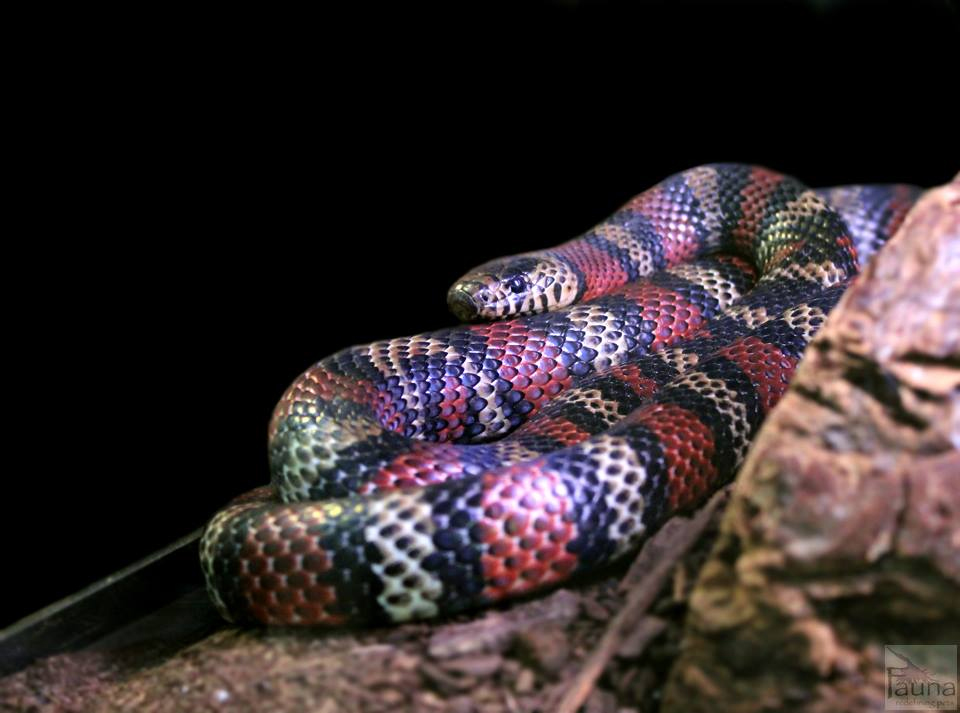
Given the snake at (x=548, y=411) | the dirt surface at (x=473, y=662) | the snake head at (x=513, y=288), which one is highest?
the snake head at (x=513, y=288)

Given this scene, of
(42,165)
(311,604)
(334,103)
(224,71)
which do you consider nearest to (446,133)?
(334,103)

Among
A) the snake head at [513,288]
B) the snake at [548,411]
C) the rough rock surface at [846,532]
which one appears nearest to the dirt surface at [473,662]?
the snake at [548,411]

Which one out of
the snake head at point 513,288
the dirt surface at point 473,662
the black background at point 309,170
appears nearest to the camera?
the dirt surface at point 473,662

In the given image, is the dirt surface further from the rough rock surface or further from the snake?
the rough rock surface

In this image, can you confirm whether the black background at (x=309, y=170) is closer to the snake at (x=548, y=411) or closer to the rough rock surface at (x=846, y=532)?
the snake at (x=548, y=411)

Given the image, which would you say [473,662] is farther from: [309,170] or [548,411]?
[309,170]

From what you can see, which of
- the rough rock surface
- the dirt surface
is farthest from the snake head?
the rough rock surface

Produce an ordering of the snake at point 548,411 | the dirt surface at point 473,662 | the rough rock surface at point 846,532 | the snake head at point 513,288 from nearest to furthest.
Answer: the rough rock surface at point 846,532, the dirt surface at point 473,662, the snake at point 548,411, the snake head at point 513,288
